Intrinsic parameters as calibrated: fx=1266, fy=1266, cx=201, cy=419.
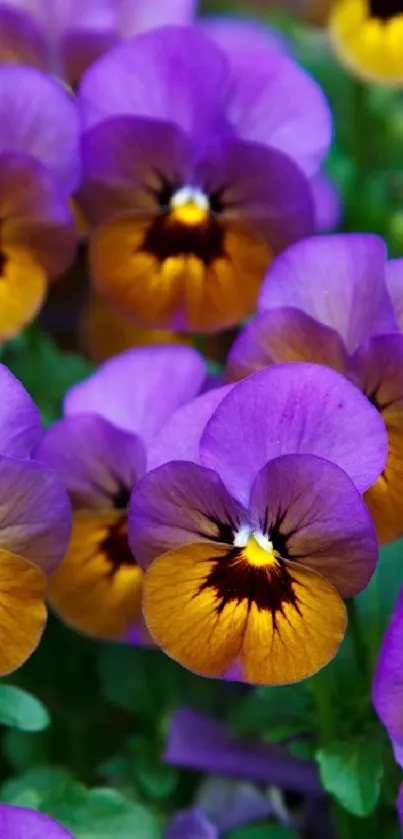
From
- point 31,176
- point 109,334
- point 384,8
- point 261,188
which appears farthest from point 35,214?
point 384,8

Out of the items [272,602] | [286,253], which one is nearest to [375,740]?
[272,602]

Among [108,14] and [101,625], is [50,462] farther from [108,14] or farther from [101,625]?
[108,14]

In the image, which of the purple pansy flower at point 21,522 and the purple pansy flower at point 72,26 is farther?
the purple pansy flower at point 72,26

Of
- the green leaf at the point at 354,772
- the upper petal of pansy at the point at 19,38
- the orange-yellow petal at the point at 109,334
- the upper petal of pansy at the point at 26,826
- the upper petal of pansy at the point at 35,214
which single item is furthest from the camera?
the orange-yellow petal at the point at 109,334

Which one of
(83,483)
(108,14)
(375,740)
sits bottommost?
(375,740)

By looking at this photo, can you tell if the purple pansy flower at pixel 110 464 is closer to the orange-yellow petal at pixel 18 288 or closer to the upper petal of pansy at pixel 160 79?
the orange-yellow petal at pixel 18 288

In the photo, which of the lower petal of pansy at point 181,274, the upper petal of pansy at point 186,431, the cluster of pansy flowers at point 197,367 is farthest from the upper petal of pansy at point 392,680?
the lower petal of pansy at point 181,274

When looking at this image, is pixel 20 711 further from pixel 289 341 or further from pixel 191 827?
pixel 289 341
